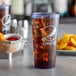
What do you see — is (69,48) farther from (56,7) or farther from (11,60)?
(56,7)

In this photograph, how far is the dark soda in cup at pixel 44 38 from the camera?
950 millimetres

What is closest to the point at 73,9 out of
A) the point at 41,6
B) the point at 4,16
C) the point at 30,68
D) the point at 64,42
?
the point at 41,6

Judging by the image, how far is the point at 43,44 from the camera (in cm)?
95

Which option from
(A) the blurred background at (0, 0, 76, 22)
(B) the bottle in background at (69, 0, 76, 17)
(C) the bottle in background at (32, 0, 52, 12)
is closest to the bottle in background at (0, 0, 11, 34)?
(A) the blurred background at (0, 0, 76, 22)

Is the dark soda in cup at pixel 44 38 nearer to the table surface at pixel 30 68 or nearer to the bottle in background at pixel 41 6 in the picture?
the table surface at pixel 30 68

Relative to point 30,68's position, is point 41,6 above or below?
above

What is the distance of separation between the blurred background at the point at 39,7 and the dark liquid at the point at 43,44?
2.23 metres

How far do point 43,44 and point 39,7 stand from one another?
2.42 metres

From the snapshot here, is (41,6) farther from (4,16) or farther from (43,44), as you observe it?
(43,44)

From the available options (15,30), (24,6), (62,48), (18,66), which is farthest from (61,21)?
(18,66)

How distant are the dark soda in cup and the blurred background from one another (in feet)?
7.32

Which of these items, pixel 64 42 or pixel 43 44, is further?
pixel 64 42

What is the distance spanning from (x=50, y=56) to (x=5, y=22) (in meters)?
0.48

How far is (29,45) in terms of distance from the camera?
1447mm
